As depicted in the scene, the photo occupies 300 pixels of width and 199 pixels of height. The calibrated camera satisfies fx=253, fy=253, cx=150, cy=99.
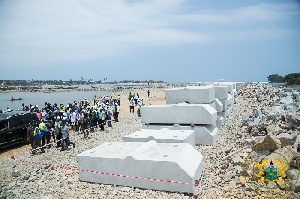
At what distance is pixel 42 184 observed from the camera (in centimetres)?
728

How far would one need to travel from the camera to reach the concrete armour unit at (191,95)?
10625 mm

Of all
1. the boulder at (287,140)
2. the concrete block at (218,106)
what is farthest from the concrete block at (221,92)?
the boulder at (287,140)

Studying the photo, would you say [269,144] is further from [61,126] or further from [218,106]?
[61,126]

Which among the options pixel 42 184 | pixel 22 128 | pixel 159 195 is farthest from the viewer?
pixel 22 128

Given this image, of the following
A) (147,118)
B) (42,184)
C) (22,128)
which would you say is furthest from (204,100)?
(22,128)

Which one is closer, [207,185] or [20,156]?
[207,185]

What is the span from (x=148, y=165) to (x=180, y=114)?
413 cm

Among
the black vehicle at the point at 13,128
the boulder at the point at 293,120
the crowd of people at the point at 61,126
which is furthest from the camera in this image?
the black vehicle at the point at 13,128

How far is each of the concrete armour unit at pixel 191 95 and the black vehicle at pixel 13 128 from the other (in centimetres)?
716

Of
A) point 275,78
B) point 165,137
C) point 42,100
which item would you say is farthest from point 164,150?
point 275,78

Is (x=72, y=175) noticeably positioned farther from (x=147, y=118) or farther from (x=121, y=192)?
(x=147, y=118)

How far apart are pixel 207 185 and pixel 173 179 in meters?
0.86

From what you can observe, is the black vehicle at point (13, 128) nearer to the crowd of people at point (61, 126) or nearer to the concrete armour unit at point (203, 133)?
the crowd of people at point (61, 126)

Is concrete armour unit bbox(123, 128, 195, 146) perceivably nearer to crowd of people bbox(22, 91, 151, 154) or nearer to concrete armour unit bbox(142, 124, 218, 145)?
concrete armour unit bbox(142, 124, 218, 145)
